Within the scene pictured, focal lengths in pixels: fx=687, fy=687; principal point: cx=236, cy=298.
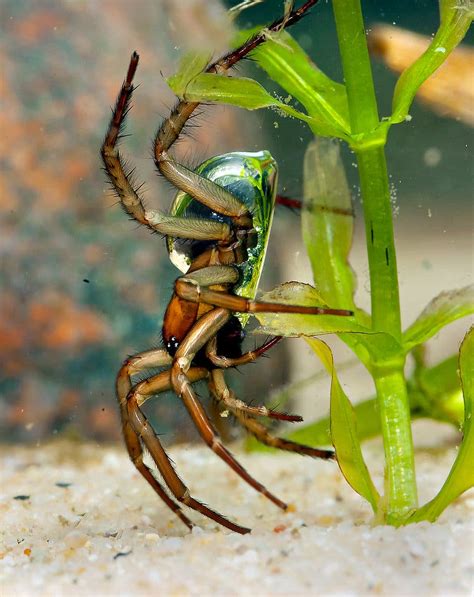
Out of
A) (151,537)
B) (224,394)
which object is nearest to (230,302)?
(224,394)

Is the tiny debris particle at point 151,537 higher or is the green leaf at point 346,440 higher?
the green leaf at point 346,440

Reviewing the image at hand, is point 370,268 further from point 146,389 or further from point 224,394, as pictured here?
point 146,389

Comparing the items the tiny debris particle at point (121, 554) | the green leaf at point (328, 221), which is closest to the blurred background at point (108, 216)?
the green leaf at point (328, 221)

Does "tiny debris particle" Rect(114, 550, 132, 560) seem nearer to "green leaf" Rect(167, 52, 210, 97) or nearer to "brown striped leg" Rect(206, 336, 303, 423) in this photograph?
"brown striped leg" Rect(206, 336, 303, 423)

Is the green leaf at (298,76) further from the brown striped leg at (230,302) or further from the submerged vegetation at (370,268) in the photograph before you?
the brown striped leg at (230,302)

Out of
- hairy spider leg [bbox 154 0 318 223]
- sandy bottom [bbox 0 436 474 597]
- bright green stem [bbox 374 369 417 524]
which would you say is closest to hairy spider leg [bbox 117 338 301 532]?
sandy bottom [bbox 0 436 474 597]
